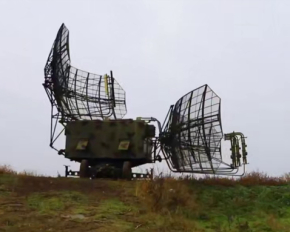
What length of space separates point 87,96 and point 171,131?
5.41m

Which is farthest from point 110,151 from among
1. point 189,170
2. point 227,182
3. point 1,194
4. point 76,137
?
point 1,194

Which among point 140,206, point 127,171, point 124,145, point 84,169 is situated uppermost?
point 124,145

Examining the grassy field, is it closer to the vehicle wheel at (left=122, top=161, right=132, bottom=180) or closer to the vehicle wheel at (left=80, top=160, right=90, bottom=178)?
the vehicle wheel at (left=122, top=161, right=132, bottom=180)

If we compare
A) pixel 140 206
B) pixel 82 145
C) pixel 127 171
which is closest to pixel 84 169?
pixel 82 145

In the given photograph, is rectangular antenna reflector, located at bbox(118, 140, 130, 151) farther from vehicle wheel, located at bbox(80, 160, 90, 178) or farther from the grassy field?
the grassy field

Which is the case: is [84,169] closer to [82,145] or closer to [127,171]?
[82,145]

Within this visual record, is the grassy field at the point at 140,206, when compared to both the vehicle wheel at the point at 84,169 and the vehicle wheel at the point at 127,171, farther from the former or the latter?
the vehicle wheel at the point at 84,169

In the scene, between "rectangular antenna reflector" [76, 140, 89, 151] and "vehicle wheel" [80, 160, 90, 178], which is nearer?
"vehicle wheel" [80, 160, 90, 178]

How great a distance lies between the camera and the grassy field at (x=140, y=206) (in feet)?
30.8

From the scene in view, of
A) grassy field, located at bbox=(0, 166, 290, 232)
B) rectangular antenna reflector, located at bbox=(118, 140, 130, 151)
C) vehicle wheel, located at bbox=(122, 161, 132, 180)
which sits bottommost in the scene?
grassy field, located at bbox=(0, 166, 290, 232)

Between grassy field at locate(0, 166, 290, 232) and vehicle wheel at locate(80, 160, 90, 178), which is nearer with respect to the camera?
grassy field at locate(0, 166, 290, 232)

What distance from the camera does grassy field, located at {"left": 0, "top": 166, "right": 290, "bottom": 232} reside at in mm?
9391

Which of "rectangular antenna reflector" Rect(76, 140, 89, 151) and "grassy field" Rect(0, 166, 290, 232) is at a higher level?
"rectangular antenna reflector" Rect(76, 140, 89, 151)

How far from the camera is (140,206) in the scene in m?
11.0
